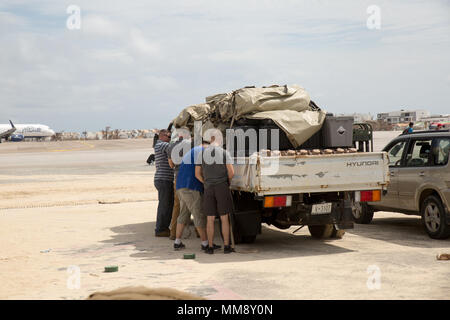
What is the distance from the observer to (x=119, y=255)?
10469 mm

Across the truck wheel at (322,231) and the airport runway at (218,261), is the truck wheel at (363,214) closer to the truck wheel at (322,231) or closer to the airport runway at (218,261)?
the airport runway at (218,261)

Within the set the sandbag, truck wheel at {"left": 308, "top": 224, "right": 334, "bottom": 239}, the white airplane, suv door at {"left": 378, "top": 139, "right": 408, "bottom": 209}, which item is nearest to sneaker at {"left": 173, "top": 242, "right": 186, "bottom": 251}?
truck wheel at {"left": 308, "top": 224, "right": 334, "bottom": 239}

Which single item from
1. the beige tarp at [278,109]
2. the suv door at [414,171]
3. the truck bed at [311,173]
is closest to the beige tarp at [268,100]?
the beige tarp at [278,109]

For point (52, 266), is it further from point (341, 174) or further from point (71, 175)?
point (71, 175)

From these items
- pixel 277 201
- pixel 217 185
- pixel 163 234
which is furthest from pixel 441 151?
pixel 163 234

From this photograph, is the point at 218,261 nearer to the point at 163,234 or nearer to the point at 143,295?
the point at 163,234

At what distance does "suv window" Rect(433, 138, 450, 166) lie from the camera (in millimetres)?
11180

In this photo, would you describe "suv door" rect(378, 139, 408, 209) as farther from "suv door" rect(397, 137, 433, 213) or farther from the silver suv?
"suv door" rect(397, 137, 433, 213)

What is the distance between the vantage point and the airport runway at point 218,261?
7684mm

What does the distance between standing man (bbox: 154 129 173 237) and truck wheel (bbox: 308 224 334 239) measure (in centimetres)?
271

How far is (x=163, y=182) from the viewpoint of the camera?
12.4 m
